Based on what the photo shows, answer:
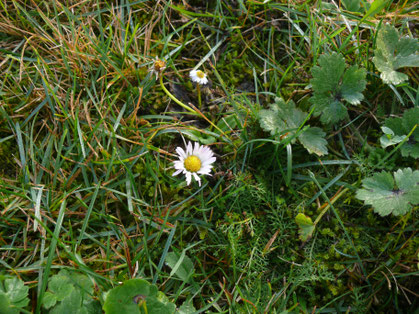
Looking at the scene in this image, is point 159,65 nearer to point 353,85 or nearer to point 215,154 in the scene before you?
point 215,154

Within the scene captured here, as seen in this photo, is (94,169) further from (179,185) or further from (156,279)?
(156,279)

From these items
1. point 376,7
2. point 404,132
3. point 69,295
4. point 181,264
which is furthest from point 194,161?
point 376,7

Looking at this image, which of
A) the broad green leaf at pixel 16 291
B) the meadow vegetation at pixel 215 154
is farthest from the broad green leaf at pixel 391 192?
the broad green leaf at pixel 16 291

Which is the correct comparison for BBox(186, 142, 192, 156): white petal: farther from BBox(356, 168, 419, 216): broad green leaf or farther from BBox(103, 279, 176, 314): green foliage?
BBox(356, 168, 419, 216): broad green leaf

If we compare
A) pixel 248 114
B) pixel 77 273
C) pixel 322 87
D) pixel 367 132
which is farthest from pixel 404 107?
pixel 77 273

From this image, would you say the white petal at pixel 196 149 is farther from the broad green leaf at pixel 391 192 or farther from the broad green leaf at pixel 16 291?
the broad green leaf at pixel 16 291

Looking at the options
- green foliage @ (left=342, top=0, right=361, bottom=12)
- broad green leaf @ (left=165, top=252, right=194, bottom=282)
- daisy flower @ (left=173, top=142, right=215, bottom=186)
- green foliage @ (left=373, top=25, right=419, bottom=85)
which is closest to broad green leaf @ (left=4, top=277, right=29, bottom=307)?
broad green leaf @ (left=165, top=252, right=194, bottom=282)
